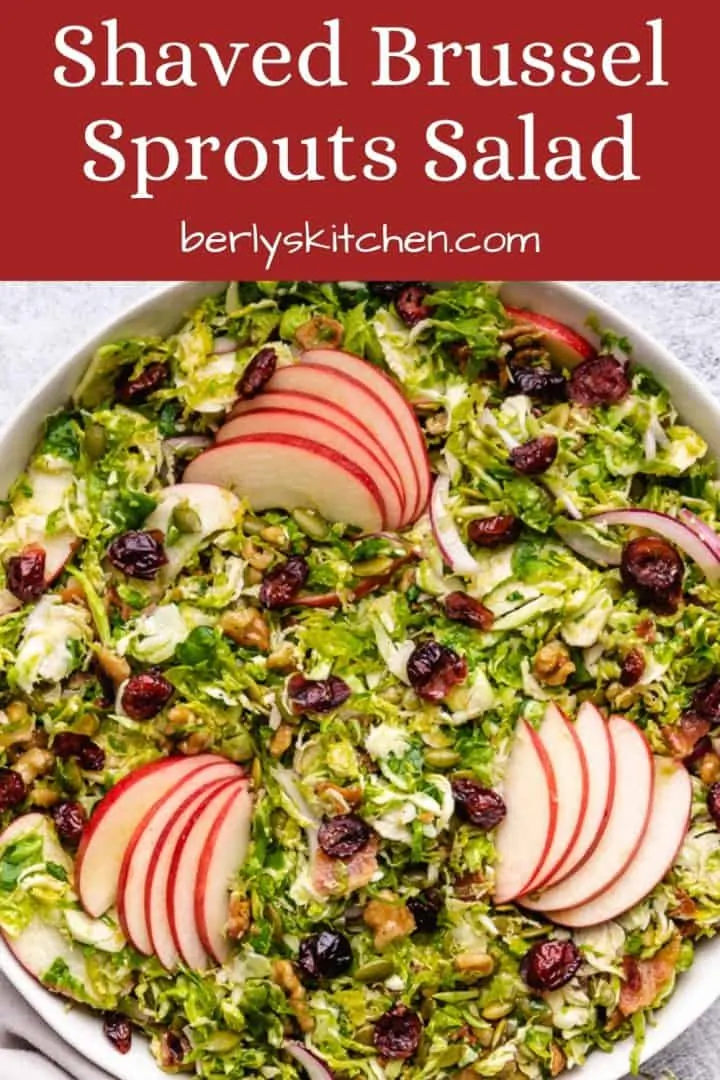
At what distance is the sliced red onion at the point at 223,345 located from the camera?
4.52m

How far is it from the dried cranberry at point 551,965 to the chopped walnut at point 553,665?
719 millimetres

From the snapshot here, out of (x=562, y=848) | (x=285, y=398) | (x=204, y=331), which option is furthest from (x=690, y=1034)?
(x=204, y=331)

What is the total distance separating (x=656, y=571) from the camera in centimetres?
430

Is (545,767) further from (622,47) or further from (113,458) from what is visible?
(622,47)

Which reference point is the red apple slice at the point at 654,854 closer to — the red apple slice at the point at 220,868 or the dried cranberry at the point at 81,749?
the red apple slice at the point at 220,868

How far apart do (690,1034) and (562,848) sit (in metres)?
0.94

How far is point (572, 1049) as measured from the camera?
429 cm

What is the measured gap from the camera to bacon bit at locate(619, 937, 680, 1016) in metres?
4.25

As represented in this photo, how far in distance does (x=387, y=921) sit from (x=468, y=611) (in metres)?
0.87

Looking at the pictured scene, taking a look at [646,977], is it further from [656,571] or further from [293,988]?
[656,571]

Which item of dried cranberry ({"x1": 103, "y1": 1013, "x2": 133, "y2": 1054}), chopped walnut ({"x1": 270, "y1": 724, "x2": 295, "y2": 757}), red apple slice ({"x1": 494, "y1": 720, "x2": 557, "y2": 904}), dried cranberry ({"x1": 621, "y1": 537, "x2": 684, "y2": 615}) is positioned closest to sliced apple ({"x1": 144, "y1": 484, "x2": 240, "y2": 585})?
chopped walnut ({"x1": 270, "y1": 724, "x2": 295, "y2": 757})

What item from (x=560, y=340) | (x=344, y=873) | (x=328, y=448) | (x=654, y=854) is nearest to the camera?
(x=344, y=873)

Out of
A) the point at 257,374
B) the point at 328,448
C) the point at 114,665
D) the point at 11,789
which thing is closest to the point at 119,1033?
the point at 11,789

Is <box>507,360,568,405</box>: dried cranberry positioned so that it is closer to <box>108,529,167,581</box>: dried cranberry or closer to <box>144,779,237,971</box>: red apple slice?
<box>108,529,167,581</box>: dried cranberry
